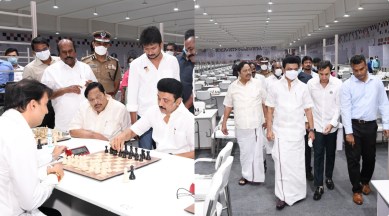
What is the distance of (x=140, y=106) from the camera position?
7.85ft

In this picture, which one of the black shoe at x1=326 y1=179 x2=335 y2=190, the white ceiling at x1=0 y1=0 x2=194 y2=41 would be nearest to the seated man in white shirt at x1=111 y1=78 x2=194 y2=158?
the black shoe at x1=326 y1=179 x2=335 y2=190

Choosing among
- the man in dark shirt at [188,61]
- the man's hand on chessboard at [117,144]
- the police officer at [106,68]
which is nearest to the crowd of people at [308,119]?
the police officer at [106,68]

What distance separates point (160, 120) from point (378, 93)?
1823mm

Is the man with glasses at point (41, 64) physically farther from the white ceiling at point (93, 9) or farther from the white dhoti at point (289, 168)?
the white ceiling at point (93, 9)

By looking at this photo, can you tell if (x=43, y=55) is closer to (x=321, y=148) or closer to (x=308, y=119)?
(x=308, y=119)

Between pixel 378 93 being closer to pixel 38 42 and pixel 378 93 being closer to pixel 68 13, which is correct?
pixel 38 42

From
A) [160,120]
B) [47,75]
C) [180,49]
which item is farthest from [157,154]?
[47,75]

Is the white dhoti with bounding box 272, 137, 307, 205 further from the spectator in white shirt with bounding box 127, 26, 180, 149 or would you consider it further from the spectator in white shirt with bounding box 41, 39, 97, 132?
the spectator in white shirt with bounding box 41, 39, 97, 132

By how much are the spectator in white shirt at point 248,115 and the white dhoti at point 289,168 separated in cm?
42

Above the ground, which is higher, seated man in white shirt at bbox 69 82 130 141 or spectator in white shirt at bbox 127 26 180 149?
spectator in white shirt at bbox 127 26 180 149

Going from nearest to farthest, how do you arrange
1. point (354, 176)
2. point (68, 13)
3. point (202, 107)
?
point (354, 176) < point (202, 107) < point (68, 13)

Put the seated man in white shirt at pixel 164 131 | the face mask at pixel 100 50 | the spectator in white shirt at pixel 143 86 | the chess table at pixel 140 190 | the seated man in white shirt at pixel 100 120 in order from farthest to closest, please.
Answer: the face mask at pixel 100 50
the seated man in white shirt at pixel 100 120
the spectator in white shirt at pixel 143 86
the seated man in white shirt at pixel 164 131
the chess table at pixel 140 190

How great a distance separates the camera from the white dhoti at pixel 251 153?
322cm

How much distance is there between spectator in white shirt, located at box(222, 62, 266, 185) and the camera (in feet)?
10.4
